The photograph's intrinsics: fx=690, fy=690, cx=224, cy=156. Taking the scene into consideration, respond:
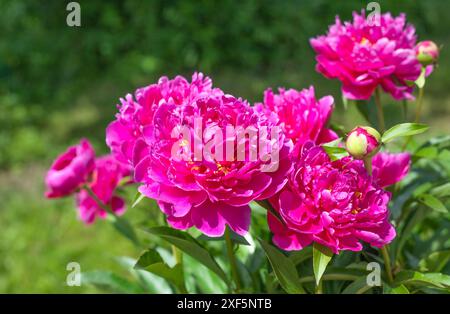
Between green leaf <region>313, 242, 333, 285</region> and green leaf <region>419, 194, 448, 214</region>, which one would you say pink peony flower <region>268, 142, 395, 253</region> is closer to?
green leaf <region>313, 242, 333, 285</region>

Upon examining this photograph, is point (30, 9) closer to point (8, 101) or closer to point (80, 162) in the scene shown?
point (8, 101)

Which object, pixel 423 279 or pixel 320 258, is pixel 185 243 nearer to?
pixel 320 258

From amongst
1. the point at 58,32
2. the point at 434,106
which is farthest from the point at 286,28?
the point at 58,32

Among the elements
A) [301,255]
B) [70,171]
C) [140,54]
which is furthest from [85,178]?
[140,54]

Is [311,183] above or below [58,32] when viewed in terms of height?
below

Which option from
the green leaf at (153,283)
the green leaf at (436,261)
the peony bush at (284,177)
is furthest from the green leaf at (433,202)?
the green leaf at (153,283)

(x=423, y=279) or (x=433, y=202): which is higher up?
(x=433, y=202)

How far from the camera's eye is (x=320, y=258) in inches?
37.1

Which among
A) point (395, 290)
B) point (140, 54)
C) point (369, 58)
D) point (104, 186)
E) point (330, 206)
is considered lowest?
point (395, 290)

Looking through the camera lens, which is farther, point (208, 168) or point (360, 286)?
point (360, 286)

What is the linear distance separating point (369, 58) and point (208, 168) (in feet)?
1.38

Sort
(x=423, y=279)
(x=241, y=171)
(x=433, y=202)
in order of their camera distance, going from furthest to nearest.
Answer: (x=433, y=202), (x=423, y=279), (x=241, y=171)

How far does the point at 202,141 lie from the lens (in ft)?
2.93

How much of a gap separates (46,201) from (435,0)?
10.2 ft
